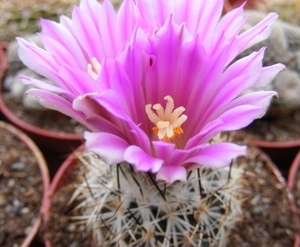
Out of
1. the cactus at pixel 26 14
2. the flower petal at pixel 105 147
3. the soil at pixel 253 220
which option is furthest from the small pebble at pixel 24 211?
the cactus at pixel 26 14

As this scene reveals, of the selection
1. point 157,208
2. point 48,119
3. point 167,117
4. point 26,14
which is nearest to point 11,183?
point 48,119

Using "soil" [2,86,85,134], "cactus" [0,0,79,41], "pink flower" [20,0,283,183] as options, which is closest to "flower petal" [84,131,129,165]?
"pink flower" [20,0,283,183]

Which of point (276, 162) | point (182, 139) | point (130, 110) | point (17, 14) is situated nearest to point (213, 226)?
point (182, 139)

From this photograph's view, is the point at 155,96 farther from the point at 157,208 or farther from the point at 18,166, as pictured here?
the point at 18,166

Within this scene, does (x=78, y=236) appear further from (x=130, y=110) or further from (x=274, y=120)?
(x=274, y=120)

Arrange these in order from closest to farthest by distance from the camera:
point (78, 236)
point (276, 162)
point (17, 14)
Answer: point (78, 236)
point (276, 162)
point (17, 14)

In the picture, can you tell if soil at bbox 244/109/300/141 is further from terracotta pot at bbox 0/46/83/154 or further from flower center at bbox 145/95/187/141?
flower center at bbox 145/95/187/141

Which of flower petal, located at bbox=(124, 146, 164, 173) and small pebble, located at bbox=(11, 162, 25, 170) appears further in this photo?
small pebble, located at bbox=(11, 162, 25, 170)
